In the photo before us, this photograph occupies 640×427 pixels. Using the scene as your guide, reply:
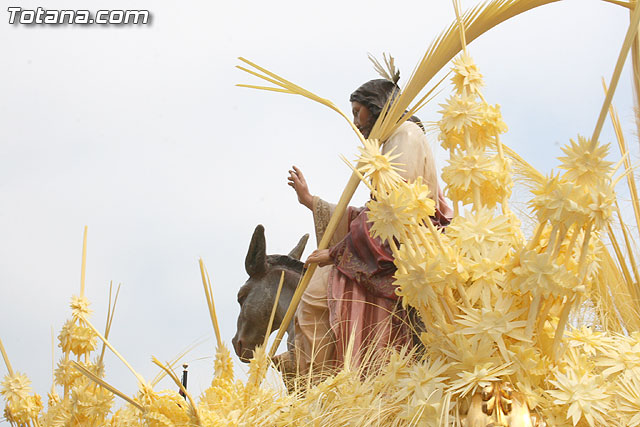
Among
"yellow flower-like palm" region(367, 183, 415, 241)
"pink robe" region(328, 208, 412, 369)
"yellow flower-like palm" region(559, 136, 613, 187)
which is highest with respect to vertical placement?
"yellow flower-like palm" region(559, 136, 613, 187)

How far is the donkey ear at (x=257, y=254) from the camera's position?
4046 millimetres

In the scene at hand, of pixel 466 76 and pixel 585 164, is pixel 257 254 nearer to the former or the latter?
pixel 466 76

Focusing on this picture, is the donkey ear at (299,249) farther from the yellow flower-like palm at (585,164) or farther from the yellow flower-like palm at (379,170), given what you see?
the yellow flower-like palm at (585,164)

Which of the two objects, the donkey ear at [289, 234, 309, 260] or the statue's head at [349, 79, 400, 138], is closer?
the statue's head at [349, 79, 400, 138]

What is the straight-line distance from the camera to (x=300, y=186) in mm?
3443

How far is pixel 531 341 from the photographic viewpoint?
77.7 inches

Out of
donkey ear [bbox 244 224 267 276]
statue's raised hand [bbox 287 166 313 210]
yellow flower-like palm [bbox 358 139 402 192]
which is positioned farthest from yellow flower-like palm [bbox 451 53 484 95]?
donkey ear [bbox 244 224 267 276]

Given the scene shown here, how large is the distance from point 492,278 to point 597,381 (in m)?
0.32

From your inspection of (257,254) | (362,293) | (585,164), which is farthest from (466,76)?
(257,254)

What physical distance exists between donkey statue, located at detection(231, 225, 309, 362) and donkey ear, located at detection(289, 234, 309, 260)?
0.55 feet

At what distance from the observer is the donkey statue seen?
4.06 m

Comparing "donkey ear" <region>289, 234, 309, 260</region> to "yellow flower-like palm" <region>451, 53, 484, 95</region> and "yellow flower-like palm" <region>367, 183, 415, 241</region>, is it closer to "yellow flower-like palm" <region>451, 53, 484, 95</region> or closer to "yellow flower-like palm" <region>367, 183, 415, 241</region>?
A: "yellow flower-like palm" <region>451, 53, 484, 95</region>

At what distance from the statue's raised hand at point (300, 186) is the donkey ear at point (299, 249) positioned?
3.03ft

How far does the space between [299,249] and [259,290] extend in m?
0.39
